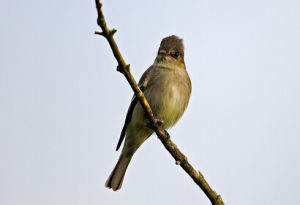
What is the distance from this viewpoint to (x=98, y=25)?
11.9 ft

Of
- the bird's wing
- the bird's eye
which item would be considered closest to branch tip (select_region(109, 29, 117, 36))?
the bird's wing

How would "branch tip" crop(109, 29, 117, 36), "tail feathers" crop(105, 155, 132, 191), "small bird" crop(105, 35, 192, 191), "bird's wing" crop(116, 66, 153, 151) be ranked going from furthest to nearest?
"tail feathers" crop(105, 155, 132, 191) < "bird's wing" crop(116, 66, 153, 151) < "small bird" crop(105, 35, 192, 191) < "branch tip" crop(109, 29, 117, 36)

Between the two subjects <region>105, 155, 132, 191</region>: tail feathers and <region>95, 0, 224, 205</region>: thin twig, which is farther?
<region>105, 155, 132, 191</region>: tail feathers

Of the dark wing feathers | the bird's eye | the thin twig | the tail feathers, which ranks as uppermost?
the bird's eye

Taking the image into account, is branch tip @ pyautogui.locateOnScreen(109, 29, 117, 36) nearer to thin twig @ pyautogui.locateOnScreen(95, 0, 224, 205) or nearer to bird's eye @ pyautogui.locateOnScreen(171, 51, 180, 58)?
thin twig @ pyautogui.locateOnScreen(95, 0, 224, 205)

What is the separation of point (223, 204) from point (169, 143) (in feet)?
3.49

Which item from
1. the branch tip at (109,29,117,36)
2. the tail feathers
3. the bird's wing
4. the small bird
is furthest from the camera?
the tail feathers

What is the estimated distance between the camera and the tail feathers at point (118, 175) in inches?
298

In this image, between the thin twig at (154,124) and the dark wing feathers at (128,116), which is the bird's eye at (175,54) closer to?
the dark wing feathers at (128,116)

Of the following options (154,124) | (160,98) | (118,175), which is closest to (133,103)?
(160,98)

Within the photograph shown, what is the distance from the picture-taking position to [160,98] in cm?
697

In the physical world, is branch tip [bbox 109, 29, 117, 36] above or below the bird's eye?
below

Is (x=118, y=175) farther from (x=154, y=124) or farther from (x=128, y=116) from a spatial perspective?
(x=154, y=124)

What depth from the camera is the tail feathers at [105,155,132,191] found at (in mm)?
7562
